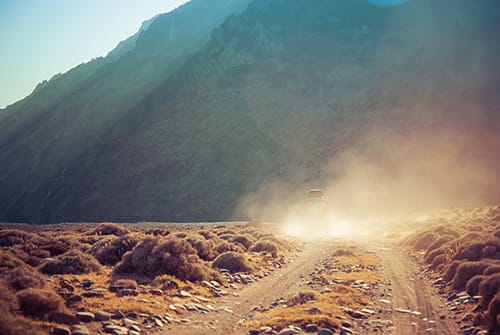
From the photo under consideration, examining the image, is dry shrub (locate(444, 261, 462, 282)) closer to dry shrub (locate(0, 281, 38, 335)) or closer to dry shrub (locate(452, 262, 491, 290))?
dry shrub (locate(452, 262, 491, 290))

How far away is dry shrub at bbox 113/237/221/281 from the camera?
14.1 metres

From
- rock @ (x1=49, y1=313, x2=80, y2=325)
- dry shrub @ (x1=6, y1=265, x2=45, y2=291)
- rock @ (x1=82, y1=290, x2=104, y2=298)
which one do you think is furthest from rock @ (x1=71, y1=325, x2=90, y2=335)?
rock @ (x1=82, y1=290, x2=104, y2=298)

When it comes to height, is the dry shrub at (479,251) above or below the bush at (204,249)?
above

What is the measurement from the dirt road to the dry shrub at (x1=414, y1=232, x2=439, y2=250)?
6.35m

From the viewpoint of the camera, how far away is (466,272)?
13961mm

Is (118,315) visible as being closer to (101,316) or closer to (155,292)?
(101,316)

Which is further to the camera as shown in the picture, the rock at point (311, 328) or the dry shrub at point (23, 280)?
the dry shrub at point (23, 280)

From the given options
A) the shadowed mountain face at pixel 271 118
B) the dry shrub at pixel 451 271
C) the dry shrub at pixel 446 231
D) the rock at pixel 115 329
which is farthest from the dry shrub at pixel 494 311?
the shadowed mountain face at pixel 271 118

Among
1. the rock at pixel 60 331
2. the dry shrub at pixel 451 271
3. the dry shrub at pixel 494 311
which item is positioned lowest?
the rock at pixel 60 331

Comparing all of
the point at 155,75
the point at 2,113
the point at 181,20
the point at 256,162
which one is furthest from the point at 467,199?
the point at 2,113

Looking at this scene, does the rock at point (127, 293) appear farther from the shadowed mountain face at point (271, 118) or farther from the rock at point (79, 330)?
the shadowed mountain face at point (271, 118)

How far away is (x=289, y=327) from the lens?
9.59 meters

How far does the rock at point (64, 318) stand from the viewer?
337 inches

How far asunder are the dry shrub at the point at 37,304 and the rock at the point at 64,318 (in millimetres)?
113
